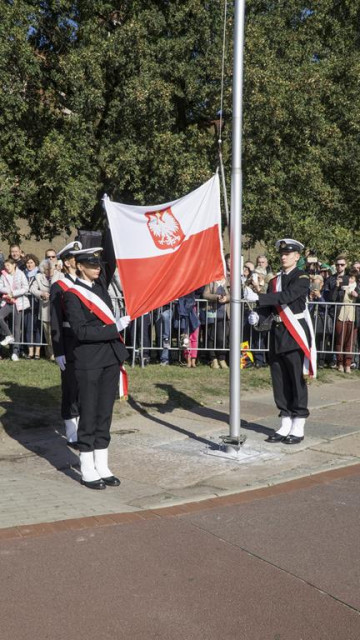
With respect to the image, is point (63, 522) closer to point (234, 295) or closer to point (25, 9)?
point (234, 295)

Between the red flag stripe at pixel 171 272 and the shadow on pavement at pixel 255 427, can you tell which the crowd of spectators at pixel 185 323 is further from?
the red flag stripe at pixel 171 272

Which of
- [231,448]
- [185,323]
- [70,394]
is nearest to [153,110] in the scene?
[185,323]

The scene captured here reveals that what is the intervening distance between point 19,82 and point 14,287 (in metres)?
6.70

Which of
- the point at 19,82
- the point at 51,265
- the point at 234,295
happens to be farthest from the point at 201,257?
the point at 19,82

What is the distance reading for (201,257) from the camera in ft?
24.3

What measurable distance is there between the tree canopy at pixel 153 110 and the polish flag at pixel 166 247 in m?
Answer: 10.3

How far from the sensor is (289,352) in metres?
7.78

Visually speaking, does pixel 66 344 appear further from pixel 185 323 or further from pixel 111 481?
pixel 185 323

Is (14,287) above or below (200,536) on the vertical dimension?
above

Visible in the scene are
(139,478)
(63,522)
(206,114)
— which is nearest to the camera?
(63,522)

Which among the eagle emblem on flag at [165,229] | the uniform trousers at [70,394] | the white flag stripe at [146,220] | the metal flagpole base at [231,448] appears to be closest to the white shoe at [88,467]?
the uniform trousers at [70,394]

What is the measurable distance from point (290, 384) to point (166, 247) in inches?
80.2

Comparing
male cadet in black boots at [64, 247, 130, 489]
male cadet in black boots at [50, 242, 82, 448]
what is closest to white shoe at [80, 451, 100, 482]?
Answer: male cadet in black boots at [64, 247, 130, 489]

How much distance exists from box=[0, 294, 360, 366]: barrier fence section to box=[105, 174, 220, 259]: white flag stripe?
16.8ft
